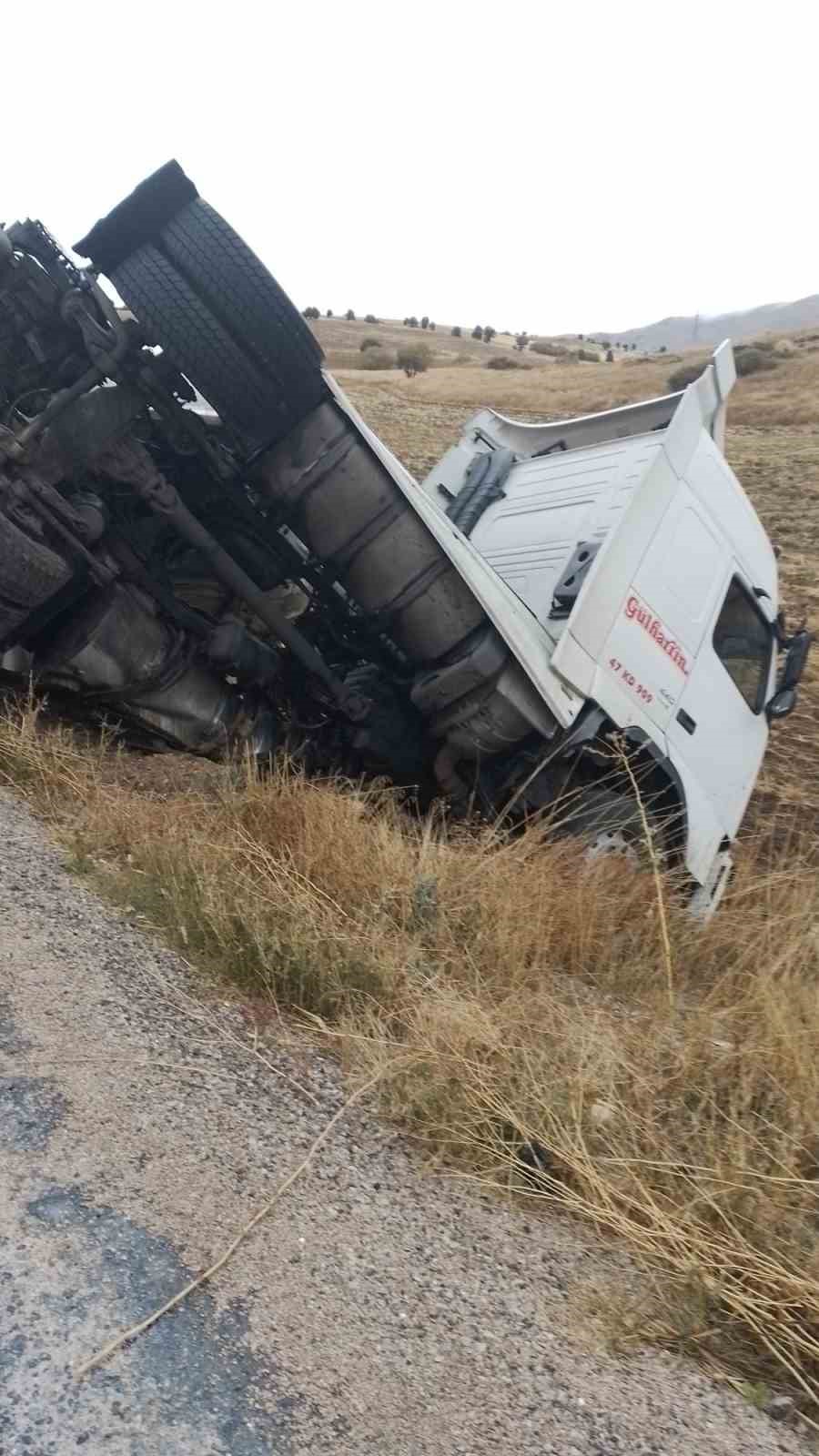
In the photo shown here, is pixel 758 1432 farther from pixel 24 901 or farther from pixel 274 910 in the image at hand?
pixel 24 901

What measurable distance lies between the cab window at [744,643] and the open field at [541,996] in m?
1.00

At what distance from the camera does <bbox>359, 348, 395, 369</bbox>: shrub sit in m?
39.0

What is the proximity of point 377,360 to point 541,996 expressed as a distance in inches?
1500

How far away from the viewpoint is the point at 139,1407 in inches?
Result: 67.0

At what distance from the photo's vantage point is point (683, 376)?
97.6ft

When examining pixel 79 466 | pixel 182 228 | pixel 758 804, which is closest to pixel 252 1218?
pixel 79 466

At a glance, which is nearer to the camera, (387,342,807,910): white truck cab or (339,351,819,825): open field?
(387,342,807,910): white truck cab

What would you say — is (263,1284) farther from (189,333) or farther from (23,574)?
(189,333)

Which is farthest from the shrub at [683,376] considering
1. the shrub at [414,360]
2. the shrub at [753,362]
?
the shrub at [414,360]

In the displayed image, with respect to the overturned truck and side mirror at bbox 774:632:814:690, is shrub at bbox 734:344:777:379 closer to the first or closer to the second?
side mirror at bbox 774:632:814:690

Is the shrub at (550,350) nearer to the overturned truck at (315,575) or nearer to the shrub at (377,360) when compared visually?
the shrub at (377,360)

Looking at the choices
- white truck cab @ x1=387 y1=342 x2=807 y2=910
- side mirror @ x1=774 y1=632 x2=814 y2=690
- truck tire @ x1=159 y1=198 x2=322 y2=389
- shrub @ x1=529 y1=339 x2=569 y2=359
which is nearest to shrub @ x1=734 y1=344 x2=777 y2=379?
shrub @ x1=529 y1=339 x2=569 y2=359

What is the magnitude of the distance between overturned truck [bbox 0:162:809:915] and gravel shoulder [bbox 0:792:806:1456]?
2161mm

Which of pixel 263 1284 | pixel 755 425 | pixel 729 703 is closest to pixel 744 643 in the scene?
pixel 729 703
